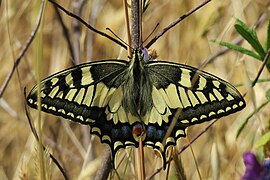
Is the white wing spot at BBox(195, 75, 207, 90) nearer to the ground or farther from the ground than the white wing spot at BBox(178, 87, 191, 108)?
farther from the ground

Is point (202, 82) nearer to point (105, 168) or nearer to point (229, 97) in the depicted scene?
point (229, 97)

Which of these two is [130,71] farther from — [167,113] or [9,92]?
[9,92]

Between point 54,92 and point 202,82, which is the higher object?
point 202,82

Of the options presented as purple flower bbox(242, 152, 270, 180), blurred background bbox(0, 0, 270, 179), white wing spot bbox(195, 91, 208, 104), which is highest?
purple flower bbox(242, 152, 270, 180)

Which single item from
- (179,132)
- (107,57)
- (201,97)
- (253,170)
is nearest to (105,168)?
(179,132)

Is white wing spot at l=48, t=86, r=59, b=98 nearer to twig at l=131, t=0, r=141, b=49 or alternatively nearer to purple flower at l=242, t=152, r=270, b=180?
twig at l=131, t=0, r=141, b=49

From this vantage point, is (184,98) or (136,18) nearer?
(136,18)

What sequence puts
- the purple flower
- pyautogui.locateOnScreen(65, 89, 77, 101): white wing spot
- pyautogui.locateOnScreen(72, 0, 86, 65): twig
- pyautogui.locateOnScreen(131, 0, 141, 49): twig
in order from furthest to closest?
pyautogui.locateOnScreen(72, 0, 86, 65): twig, pyautogui.locateOnScreen(65, 89, 77, 101): white wing spot, pyautogui.locateOnScreen(131, 0, 141, 49): twig, the purple flower

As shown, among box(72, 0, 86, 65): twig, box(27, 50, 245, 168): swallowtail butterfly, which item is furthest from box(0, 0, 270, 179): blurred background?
box(27, 50, 245, 168): swallowtail butterfly
